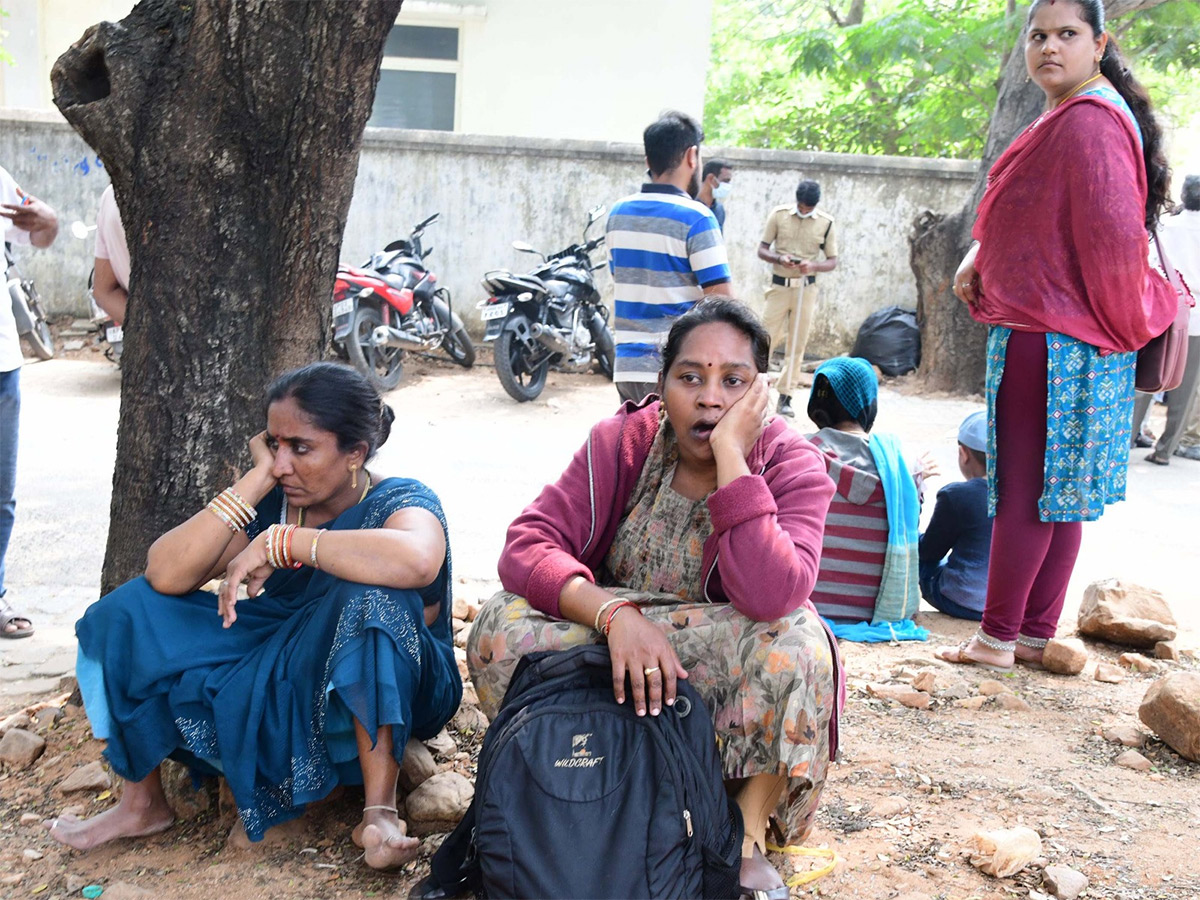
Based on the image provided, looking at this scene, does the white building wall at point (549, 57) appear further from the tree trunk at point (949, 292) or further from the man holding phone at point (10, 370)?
the man holding phone at point (10, 370)

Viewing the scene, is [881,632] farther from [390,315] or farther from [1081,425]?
[390,315]

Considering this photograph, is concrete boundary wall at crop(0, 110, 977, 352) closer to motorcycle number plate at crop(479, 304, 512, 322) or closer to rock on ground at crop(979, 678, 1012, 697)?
motorcycle number plate at crop(479, 304, 512, 322)

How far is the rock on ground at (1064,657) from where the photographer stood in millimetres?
3809

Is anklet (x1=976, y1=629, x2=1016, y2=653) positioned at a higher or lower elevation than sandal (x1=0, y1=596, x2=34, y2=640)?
higher

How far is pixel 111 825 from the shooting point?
103 inches

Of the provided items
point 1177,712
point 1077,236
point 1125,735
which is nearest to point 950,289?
point 1077,236

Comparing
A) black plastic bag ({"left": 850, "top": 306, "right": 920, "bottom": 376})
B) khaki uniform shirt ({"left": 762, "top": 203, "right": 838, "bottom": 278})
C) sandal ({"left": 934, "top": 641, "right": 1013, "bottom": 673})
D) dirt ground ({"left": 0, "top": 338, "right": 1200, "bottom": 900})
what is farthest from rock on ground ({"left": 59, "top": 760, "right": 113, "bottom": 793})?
black plastic bag ({"left": 850, "top": 306, "right": 920, "bottom": 376})

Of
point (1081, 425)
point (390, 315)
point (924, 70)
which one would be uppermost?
point (924, 70)

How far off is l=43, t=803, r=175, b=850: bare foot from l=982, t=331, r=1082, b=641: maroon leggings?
2.59 m

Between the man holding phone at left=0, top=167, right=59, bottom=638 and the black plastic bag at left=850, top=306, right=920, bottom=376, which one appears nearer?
the man holding phone at left=0, top=167, right=59, bottom=638

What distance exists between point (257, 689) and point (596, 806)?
0.82 m

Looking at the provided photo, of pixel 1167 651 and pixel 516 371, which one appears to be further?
pixel 516 371

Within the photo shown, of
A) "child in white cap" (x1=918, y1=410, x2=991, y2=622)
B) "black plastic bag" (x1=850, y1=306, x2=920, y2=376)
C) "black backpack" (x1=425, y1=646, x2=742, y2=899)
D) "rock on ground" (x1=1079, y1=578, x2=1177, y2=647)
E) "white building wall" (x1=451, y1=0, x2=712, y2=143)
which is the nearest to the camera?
"black backpack" (x1=425, y1=646, x2=742, y2=899)

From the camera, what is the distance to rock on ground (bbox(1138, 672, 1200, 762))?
3072 millimetres
